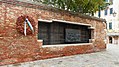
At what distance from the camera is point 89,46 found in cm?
1234

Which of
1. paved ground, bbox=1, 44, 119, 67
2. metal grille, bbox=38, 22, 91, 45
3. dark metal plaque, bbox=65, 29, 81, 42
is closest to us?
paved ground, bbox=1, 44, 119, 67

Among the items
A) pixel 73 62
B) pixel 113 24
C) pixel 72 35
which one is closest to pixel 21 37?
pixel 73 62

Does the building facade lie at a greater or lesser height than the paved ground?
greater

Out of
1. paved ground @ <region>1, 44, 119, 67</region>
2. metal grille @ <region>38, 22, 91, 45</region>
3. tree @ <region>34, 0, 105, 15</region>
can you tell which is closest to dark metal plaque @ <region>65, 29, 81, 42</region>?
metal grille @ <region>38, 22, 91, 45</region>

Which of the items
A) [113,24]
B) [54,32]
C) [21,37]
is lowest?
[21,37]

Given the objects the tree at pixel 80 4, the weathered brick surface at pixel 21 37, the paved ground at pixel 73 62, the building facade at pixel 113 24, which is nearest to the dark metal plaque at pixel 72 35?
the weathered brick surface at pixel 21 37

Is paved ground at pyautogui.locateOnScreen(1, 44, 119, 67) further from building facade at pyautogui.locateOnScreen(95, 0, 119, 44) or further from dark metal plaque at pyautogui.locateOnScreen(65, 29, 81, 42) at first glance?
building facade at pyautogui.locateOnScreen(95, 0, 119, 44)

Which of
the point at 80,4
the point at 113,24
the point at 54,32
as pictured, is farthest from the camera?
the point at 113,24

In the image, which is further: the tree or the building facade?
the building facade

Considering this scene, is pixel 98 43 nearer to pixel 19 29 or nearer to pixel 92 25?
pixel 92 25

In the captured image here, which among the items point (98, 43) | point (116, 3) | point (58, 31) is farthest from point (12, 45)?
point (116, 3)

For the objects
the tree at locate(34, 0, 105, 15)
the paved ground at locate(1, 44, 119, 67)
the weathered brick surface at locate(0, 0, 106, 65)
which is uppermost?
the tree at locate(34, 0, 105, 15)

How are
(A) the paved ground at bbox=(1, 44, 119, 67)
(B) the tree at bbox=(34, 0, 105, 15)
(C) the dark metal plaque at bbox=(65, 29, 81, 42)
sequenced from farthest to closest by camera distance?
1. (B) the tree at bbox=(34, 0, 105, 15)
2. (C) the dark metal plaque at bbox=(65, 29, 81, 42)
3. (A) the paved ground at bbox=(1, 44, 119, 67)

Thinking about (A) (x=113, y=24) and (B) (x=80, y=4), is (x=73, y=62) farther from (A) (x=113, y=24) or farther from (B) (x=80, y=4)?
(A) (x=113, y=24)
